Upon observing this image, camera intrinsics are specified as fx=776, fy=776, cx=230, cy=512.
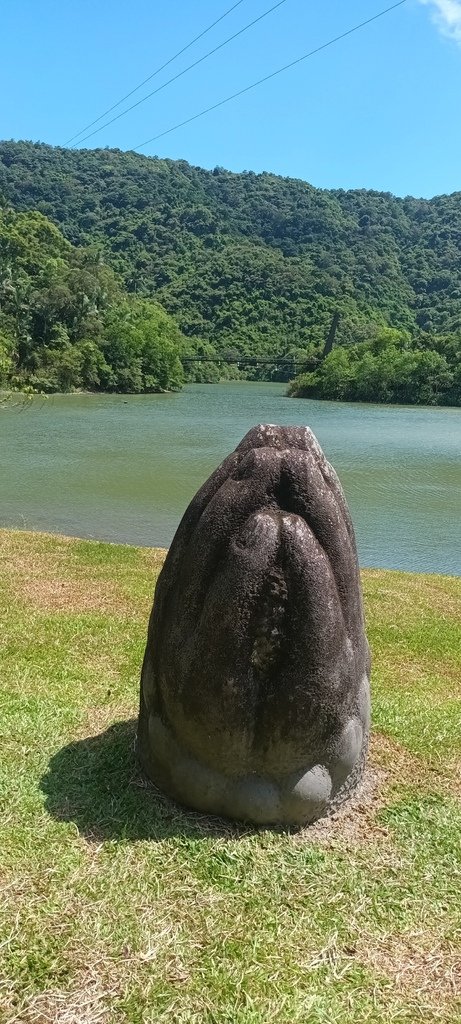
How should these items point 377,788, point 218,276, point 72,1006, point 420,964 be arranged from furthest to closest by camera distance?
point 218,276
point 377,788
point 420,964
point 72,1006

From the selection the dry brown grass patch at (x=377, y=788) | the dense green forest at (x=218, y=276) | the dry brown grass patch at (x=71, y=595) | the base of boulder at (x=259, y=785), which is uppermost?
the dense green forest at (x=218, y=276)

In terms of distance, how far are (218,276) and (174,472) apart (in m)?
81.9

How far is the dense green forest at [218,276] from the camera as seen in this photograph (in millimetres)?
63562

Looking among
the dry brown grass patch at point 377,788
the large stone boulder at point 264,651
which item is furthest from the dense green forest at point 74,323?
the large stone boulder at point 264,651

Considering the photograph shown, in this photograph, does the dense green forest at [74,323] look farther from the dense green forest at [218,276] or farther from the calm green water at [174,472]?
the calm green water at [174,472]

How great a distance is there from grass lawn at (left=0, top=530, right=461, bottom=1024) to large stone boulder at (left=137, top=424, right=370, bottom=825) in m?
0.21

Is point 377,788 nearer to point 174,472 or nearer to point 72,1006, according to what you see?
point 72,1006

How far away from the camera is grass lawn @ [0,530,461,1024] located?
8.86ft

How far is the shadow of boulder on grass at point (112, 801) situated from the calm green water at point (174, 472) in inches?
344

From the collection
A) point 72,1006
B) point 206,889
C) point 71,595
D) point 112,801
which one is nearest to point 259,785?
point 206,889

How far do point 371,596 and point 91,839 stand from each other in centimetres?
542

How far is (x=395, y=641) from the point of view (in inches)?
267

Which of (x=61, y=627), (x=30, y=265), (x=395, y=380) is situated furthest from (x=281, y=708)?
(x=30, y=265)

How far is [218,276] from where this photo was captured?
3866 inches
